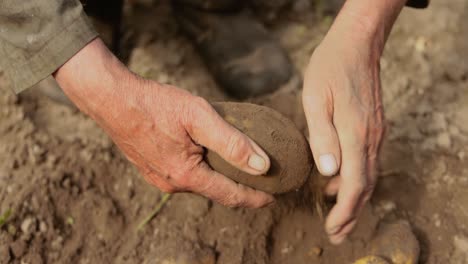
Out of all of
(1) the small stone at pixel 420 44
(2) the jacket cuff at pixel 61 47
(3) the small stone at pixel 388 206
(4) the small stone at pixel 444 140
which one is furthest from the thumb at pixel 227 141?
(1) the small stone at pixel 420 44

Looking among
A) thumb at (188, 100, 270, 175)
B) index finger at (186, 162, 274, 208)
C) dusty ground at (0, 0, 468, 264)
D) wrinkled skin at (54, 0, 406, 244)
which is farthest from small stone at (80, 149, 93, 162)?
thumb at (188, 100, 270, 175)

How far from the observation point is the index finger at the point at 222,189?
54.9 inches

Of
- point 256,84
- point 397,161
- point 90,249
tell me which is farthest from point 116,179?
point 397,161

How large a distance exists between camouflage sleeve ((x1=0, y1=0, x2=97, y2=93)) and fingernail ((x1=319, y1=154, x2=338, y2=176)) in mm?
685

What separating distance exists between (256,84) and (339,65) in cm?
81

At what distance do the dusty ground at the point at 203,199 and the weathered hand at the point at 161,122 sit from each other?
1.14 feet

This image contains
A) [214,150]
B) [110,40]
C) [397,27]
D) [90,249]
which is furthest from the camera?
[397,27]

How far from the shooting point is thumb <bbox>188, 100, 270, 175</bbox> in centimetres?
129

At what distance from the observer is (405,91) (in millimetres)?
2229

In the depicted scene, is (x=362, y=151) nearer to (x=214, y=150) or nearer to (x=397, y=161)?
(x=214, y=150)

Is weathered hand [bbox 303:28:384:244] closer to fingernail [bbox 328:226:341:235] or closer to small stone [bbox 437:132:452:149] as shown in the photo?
fingernail [bbox 328:226:341:235]

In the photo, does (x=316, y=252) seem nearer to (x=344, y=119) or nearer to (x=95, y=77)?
(x=344, y=119)

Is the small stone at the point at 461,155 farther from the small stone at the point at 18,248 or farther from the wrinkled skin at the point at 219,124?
the small stone at the point at 18,248

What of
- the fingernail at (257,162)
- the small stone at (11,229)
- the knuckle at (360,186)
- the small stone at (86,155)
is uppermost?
the fingernail at (257,162)
